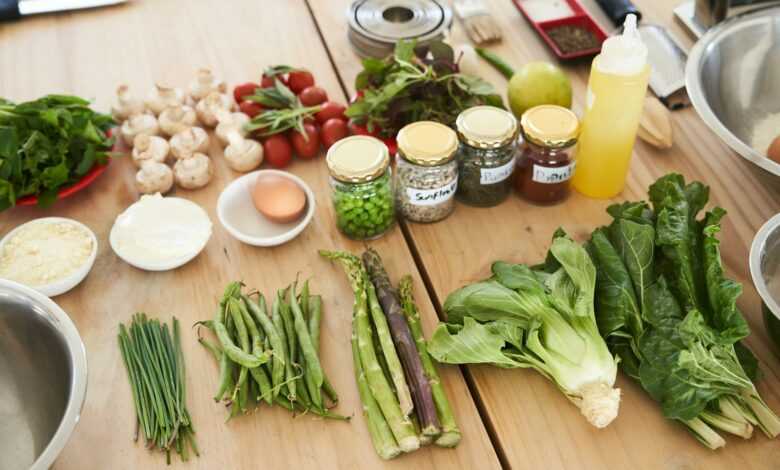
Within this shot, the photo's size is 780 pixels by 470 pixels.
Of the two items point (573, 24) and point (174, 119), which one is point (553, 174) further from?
point (174, 119)

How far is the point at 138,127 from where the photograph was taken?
1.52 m

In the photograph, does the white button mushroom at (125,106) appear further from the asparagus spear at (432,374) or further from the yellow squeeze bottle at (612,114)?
the yellow squeeze bottle at (612,114)

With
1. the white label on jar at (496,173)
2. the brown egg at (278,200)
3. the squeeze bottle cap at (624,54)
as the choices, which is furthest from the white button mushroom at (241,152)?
the squeeze bottle cap at (624,54)

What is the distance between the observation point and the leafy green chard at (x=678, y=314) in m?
0.99

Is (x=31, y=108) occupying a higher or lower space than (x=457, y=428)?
higher

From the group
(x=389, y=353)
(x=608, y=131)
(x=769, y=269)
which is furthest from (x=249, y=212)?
(x=769, y=269)

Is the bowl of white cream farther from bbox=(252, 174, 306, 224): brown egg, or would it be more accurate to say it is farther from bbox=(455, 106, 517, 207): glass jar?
bbox=(455, 106, 517, 207): glass jar

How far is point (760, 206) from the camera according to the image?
4.49 ft

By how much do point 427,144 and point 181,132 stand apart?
57 cm

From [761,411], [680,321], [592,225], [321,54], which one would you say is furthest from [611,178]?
[321,54]

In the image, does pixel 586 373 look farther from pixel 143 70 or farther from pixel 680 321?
pixel 143 70

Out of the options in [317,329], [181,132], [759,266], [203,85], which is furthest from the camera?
[203,85]

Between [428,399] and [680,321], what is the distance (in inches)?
14.9

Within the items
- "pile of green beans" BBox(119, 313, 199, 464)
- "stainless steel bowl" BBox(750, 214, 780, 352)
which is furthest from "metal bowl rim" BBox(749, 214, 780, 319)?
"pile of green beans" BBox(119, 313, 199, 464)
